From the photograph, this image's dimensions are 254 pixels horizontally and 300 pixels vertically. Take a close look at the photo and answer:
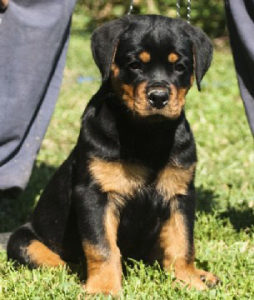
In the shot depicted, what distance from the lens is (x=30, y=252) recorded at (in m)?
4.42

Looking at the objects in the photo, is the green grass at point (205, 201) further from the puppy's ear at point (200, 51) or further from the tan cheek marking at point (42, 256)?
the puppy's ear at point (200, 51)

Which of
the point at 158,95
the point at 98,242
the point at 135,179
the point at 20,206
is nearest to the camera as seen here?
the point at 158,95

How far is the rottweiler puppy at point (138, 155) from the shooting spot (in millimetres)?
3918

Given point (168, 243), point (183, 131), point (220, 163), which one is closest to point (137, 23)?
point (183, 131)

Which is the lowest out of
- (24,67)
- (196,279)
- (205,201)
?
(205,201)

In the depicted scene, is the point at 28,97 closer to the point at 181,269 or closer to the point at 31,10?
the point at 31,10

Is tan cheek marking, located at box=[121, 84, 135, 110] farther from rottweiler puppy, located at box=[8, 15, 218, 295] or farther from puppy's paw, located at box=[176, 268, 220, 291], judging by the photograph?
puppy's paw, located at box=[176, 268, 220, 291]

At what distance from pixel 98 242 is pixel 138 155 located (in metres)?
0.56

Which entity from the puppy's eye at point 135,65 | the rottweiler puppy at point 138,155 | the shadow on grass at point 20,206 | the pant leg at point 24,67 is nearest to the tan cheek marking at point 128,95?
the rottweiler puppy at point 138,155

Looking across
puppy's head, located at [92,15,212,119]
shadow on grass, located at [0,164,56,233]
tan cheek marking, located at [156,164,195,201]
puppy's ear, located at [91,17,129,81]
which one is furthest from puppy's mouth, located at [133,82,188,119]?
shadow on grass, located at [0,164,56,233]

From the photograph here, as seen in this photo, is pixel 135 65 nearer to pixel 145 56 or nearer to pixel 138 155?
pixel 145 56

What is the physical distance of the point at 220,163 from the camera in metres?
7.32

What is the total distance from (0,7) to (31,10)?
209 mm

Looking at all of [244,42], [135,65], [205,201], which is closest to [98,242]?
[135,65]
